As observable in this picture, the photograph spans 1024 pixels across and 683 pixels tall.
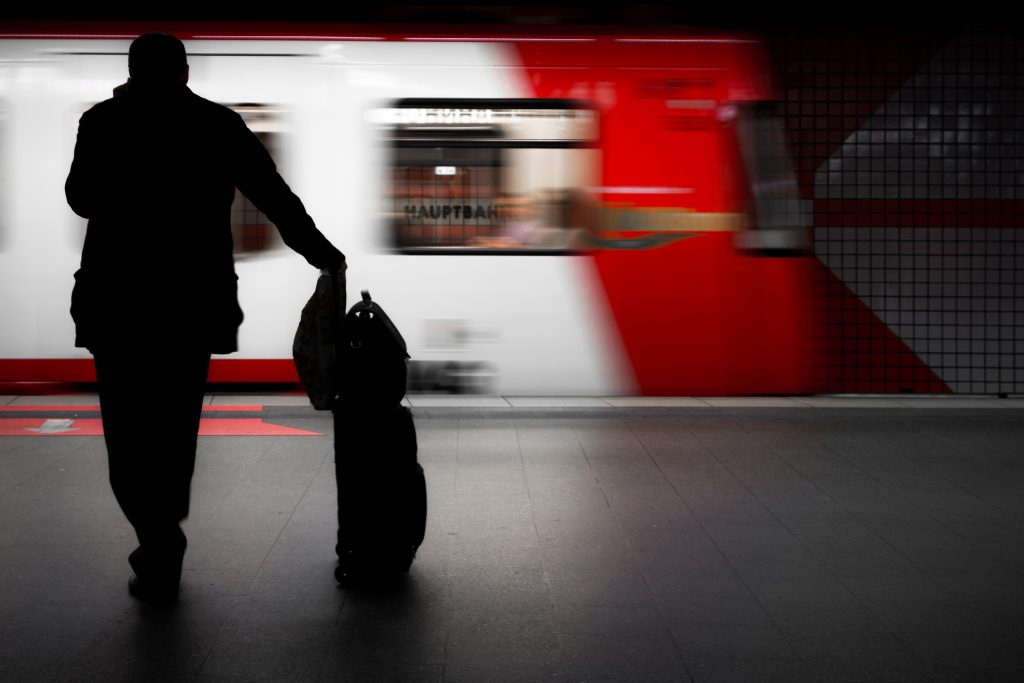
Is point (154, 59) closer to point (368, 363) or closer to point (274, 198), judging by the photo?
point (274, 198)

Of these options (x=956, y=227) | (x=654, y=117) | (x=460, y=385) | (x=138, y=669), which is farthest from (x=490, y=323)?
(x=138, y=669)

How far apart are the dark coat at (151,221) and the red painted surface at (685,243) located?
13.4ft

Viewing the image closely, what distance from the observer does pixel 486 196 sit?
23.6 feet

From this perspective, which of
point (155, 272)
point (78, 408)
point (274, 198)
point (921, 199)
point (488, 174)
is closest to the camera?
point (155, 272)

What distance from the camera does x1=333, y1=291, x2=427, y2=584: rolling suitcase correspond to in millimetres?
3627

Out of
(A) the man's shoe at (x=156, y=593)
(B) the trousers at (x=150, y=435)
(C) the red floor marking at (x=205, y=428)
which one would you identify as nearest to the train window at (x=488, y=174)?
(C) the red floor marking at (x=205, y=428)

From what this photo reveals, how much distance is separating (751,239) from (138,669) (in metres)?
5.40

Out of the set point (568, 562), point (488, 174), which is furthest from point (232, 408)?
point (568, 562)

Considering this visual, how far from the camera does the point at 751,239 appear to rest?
7.31m

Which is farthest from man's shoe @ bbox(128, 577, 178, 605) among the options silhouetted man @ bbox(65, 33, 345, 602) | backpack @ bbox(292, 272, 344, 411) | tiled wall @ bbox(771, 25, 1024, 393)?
tiled wall @ bbox(771, 25, 1024, 393)

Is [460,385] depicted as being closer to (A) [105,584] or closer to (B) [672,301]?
(B) [672,301]

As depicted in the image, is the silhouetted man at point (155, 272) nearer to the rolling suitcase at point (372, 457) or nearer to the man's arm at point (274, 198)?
the man's arm at point (274, 198)

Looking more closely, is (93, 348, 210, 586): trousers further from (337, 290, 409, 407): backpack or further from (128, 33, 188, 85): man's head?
(128, 33, 188, 85): man's head

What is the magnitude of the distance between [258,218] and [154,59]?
13.1 feet
